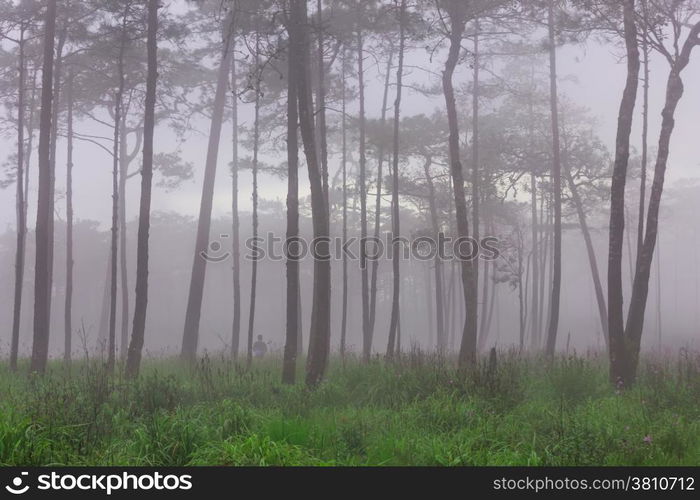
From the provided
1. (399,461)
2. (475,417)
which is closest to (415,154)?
(475,417)

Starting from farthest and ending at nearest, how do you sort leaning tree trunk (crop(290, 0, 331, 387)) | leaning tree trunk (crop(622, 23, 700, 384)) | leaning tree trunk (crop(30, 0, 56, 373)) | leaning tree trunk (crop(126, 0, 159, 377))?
leaning tree trunk (crop(30, 0, 56, 373)), leaning tree trunk (crop(126, 0, 159, 377)), leaning tree trunk (crop(290, 0, 331, 387)), leaning tree trunk (crop(622, 23, 700, 384))

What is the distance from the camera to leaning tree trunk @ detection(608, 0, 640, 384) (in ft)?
31.2

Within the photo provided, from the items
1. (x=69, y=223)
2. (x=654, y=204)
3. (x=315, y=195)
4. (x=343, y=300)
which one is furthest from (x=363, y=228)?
(x=69, y=223)

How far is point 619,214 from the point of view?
978 centimetres

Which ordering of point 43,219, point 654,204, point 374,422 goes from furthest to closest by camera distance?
point 43,219 → point 654,204 → point 374,422

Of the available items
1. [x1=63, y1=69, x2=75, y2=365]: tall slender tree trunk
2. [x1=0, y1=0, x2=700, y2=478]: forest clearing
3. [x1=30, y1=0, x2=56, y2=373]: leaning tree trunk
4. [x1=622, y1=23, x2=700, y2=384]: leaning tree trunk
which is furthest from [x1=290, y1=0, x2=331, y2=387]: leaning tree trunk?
[x1=63, y1=69, x2=75, y2=365]: tall slender tree trunk

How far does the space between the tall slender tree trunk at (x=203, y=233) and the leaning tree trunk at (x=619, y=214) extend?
11.7 meters

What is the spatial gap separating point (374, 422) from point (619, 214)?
6511 mm

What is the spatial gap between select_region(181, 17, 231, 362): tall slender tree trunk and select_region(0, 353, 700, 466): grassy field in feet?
24.7

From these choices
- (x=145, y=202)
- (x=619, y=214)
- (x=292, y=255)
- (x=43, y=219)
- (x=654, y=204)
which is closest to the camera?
(x=619, y=214)

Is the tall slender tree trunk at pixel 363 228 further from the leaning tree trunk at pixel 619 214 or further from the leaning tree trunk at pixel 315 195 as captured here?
the leaning tree trunk at pixel 619 214

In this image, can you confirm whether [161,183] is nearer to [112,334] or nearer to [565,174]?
[112,334]

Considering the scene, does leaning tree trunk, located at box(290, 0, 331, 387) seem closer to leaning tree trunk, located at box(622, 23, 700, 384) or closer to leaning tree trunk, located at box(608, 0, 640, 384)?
leaning tree trunk, located at box(608, 0, 640, 384)

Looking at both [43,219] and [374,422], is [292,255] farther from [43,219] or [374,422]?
[43,219]
